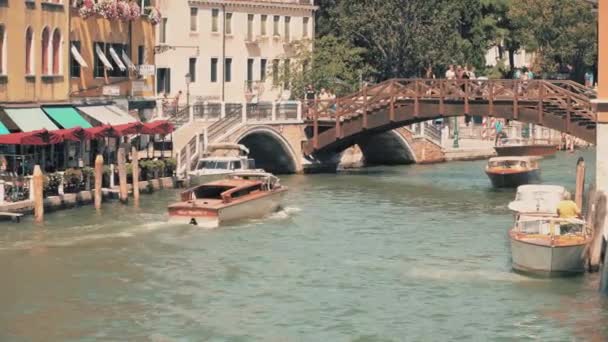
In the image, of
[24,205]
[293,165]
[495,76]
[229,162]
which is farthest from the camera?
[495,76]

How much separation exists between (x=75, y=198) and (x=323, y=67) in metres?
34.6

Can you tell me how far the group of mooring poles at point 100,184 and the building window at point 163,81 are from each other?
25.6 meters

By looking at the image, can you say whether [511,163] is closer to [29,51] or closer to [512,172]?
[512,172]

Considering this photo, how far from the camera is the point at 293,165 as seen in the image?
81.6m

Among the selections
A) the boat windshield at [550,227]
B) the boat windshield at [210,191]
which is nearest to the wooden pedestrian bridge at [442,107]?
the boat windshield at [210,191]

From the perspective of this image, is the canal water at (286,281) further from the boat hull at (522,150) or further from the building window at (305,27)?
the building window at (305,27)

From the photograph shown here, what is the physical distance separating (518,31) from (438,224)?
61.6 metres

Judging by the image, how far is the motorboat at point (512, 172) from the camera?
241 feet

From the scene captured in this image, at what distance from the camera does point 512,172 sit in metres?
73.4

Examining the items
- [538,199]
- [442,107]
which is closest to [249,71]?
[442,107]

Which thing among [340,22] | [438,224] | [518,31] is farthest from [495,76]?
[438,224]

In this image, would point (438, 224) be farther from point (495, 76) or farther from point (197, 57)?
point (495, 76)

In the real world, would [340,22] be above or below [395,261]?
above

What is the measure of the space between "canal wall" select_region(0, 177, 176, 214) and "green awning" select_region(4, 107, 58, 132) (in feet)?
8.37
